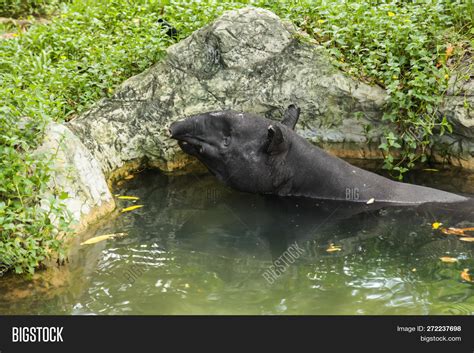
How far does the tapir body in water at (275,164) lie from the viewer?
28.2 ft

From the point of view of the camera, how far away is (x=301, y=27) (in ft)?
35.5

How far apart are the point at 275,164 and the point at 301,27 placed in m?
3.00

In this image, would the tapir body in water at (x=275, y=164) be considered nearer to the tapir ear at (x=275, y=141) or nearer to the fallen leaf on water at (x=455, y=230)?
the tapir ear at (x=275, y=141)

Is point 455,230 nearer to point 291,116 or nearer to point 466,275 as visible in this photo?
point 466,275

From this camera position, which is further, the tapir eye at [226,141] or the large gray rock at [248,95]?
the large gray rock at [248,95]

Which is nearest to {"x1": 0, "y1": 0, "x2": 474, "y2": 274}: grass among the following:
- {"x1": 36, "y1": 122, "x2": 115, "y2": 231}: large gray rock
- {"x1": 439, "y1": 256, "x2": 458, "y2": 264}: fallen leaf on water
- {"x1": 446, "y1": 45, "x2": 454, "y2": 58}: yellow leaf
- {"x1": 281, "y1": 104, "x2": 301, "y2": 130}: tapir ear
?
{"x1": 446, "y1": 45, "x2": 454, "y2": 58}: yellow leaf

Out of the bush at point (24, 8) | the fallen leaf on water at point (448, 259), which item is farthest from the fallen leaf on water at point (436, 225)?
the bush at point (24, 8)

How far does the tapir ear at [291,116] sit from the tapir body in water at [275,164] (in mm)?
12

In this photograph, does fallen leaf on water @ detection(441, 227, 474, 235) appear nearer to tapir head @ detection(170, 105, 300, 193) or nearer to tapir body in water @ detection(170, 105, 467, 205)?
tapir body in water @ detection(170, 105, 467, 205)

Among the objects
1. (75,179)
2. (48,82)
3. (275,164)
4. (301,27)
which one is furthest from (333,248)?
(48,82)

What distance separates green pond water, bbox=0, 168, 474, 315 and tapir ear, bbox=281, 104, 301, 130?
0.94 m

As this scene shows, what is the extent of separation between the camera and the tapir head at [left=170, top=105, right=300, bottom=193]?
28.2ft

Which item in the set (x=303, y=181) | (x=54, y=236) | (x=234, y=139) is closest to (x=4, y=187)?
(x=54, y=236)

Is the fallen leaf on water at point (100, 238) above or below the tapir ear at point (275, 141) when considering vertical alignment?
below
